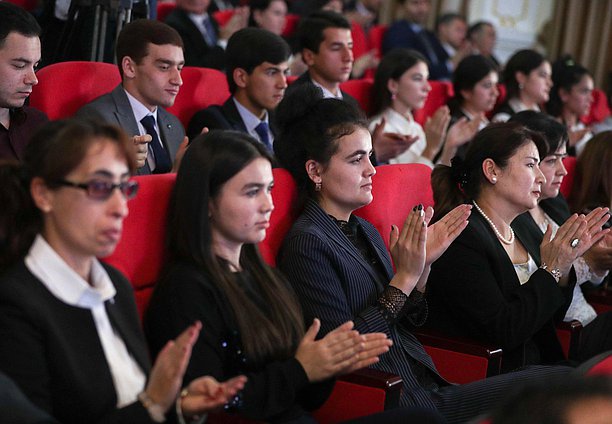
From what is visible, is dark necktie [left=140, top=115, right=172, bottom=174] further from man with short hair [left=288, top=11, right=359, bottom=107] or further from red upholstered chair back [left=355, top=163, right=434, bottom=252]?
man with short hair [left=288, top=11, right=359, bottom=107]

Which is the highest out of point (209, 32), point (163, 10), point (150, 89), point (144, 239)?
point (163, 10)

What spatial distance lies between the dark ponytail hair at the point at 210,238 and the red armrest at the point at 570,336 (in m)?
1.15

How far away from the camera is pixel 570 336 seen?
110 inches

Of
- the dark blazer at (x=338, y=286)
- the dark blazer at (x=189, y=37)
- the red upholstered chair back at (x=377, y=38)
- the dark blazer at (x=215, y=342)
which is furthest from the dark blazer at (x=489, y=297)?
the red upholstered chair back at (x=377, y=38)

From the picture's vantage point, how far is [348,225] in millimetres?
2436

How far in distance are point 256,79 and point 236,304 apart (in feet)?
5.95

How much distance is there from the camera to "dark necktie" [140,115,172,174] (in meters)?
2.96

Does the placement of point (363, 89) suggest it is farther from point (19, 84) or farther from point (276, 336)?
point (276, 336)

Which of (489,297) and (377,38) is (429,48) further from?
(489,297)

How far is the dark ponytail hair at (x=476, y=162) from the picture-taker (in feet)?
8.97

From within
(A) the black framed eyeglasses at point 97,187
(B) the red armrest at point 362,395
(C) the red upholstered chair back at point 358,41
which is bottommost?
(B) the red armrest at point 362,395

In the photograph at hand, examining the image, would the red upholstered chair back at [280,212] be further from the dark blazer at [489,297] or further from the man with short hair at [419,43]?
the man with short hair at [419,43]

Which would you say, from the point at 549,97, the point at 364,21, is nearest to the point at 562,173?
the point at 549,97

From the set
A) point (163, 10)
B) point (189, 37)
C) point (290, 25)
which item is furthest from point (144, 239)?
point (290, 25)
